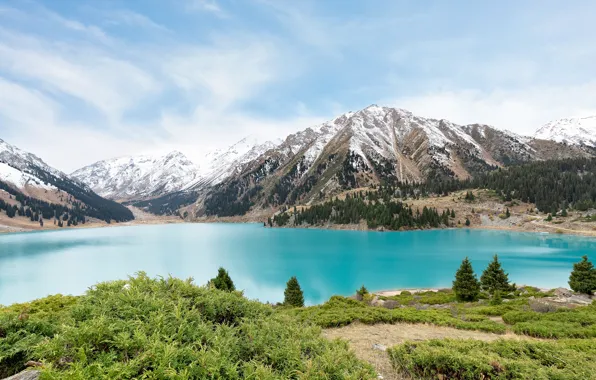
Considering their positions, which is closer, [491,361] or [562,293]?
[491,361]

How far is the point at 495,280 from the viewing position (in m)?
32.0

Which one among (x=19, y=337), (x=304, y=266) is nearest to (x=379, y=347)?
(x=19, y=337)

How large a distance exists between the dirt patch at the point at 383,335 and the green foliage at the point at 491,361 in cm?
126

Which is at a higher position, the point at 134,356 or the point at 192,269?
the point at 134,356

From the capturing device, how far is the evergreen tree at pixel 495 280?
31.6m

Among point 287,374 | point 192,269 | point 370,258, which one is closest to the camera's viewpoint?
point 287,374

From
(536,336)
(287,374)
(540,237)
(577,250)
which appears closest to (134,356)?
(287,374)

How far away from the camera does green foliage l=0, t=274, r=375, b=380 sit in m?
5.26

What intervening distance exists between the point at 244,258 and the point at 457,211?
116920 millimetres

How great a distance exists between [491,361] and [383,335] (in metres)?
6.54

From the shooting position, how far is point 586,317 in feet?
53.5

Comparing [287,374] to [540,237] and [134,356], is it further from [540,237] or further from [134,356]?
[540,237]

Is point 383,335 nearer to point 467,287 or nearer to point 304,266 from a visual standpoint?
point 467,287

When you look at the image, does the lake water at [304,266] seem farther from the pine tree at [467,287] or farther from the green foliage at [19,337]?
the green foliage at [19,337]
